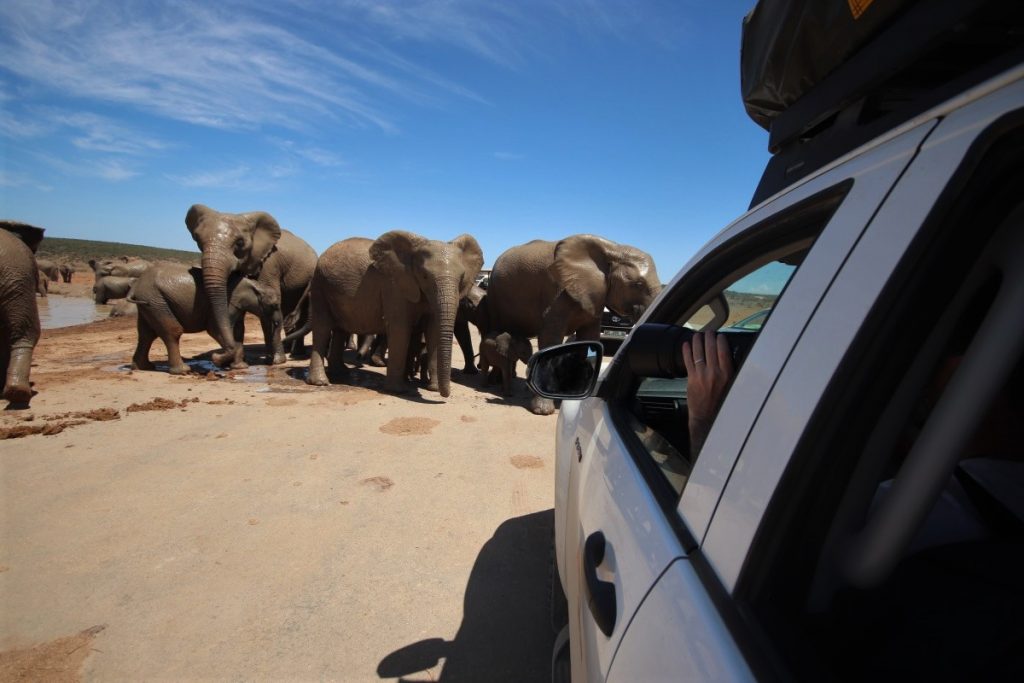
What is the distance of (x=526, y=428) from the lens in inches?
256

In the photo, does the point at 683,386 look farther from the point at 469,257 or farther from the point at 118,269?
the point at 118,269

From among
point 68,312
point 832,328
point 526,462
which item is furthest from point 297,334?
point 68,312

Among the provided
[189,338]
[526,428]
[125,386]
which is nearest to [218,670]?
[526,428]

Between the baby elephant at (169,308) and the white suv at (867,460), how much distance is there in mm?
9976

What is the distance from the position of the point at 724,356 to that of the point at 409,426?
553 cm

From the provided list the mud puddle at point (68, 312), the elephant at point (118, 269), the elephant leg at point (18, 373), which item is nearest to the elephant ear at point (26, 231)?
the elephant leg at point (18, 373)

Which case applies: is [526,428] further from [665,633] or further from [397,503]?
[665,633]

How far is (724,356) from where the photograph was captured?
1.09 metres

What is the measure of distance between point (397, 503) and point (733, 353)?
3.48m

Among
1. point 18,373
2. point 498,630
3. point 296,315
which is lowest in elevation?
point 498,630

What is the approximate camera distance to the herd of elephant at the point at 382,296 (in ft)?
23.8

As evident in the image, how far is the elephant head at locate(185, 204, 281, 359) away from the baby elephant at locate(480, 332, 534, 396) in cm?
483

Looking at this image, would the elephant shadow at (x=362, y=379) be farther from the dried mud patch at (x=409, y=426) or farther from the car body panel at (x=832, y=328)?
the car body panel at (x=832, y=328)

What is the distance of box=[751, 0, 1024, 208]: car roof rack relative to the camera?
66 cm
